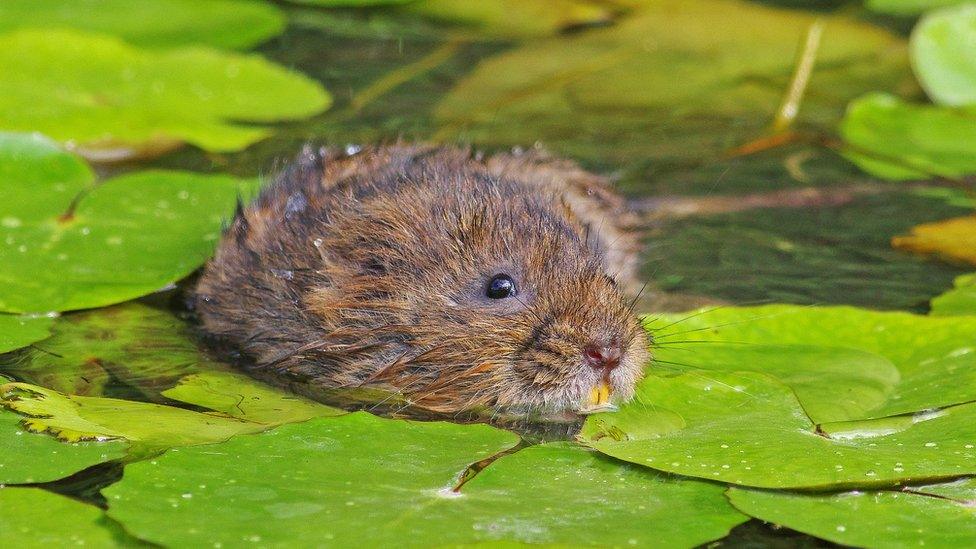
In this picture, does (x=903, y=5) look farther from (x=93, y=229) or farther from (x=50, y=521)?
(x=50, y=521)

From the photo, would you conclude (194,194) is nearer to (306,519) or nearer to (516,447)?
(516,447)

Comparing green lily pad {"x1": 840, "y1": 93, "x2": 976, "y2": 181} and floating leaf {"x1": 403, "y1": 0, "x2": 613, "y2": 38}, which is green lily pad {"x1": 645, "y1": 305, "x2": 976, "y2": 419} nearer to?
green lily pad {"x1": 840, "y1": 93, "x2": 976, "y2": 181}

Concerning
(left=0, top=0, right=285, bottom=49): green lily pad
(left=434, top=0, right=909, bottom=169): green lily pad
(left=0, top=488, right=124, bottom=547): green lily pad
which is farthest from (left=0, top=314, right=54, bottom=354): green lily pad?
(left=0, top=0, right=285, bottom=49): green lily pad

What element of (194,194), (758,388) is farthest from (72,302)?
(758,388)

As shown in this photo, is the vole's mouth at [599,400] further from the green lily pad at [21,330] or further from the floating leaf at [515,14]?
the floating leaf at [515,14]

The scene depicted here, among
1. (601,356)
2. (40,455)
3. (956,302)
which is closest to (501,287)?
(601,356)

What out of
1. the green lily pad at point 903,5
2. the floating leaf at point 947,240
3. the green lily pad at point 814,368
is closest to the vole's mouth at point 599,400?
the green lily pad at point 814,368
